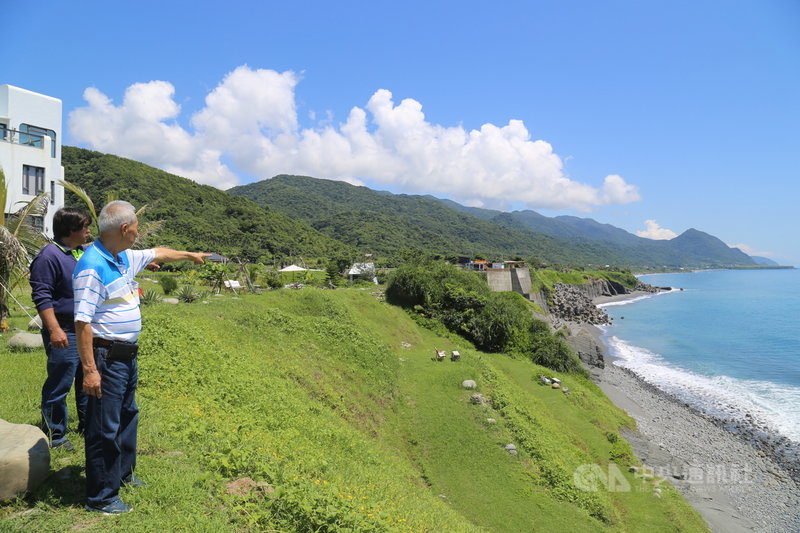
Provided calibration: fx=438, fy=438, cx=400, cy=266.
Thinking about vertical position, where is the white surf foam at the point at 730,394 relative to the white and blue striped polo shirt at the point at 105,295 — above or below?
below

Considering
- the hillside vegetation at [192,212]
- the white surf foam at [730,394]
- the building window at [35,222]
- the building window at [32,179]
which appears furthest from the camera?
the hillside vegetation at [192,212]

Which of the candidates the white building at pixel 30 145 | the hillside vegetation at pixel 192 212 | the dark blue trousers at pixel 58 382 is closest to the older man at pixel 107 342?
the dark blue trousers at pixel 58 382

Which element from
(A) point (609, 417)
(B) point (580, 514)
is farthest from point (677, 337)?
(B) point (580, 514)

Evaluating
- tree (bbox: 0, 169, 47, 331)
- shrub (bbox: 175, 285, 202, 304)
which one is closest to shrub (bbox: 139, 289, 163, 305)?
shrub (bbox: 175, 285, 202, 304)

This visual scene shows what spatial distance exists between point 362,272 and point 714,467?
3783 cm

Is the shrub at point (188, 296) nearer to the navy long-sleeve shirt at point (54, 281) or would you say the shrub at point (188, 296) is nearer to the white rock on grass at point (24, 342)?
the white rock on grass at point (24, 342)

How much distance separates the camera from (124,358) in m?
4.18

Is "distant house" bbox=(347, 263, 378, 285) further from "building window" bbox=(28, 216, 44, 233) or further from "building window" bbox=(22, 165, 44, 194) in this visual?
"building window" bbox=(28, 216, 44, 233)

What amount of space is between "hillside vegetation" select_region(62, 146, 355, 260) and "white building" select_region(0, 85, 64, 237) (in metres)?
52.8

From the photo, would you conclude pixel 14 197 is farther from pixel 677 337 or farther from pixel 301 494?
pixel 677 337

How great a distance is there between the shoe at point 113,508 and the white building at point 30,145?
21354mm

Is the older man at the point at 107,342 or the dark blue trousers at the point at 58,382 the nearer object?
the older man at the point at 107,342

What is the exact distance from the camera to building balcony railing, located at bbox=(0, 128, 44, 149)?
21.0 meters

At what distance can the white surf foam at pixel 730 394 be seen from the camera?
1080 inches
